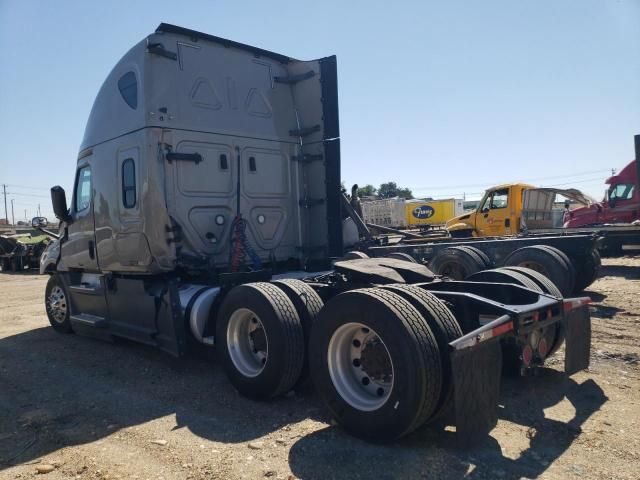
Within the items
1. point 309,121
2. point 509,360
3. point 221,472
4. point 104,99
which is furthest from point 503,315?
point 104,99

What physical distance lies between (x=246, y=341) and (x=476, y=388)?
95.1 inches

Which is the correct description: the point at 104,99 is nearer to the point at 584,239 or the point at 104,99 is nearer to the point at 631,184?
the point at 584,239

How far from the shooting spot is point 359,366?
372 centimetres

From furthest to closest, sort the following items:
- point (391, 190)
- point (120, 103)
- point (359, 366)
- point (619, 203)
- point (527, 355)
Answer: point (391, 190), point (619, 203), point (120, 103), point (359, 366), point (527, 355)

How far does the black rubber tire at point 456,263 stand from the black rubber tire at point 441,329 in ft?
15.8

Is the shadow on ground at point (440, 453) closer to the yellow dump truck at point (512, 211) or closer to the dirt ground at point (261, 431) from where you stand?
the dirt ground at point (261, 431)

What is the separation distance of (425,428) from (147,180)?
409cm

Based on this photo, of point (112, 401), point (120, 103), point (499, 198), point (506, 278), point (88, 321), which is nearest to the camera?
point (506, 278)

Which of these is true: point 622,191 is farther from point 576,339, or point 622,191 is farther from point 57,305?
point 57,305

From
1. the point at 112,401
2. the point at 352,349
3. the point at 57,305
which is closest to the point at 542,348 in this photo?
the point at 352,349

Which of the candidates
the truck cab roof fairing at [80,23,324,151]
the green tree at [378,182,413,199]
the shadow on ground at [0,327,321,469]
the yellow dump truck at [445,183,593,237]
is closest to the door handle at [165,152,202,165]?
the truck cab roof fairing at [80,23,324,151]

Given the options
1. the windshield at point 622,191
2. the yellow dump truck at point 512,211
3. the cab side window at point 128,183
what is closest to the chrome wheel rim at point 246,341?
the cab side window at point 128,183

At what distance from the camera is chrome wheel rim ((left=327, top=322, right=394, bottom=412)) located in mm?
3529

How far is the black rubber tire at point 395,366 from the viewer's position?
3113 mm
